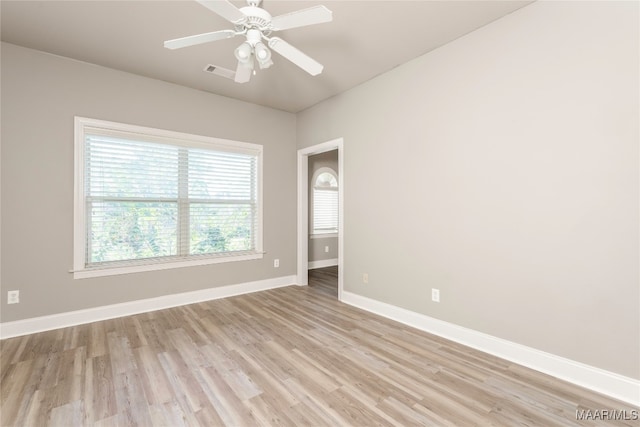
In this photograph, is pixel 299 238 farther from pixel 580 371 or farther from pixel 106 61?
pixel 580 371

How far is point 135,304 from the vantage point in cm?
344

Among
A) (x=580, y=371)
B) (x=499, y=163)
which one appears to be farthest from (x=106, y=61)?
(x=580, y=371)

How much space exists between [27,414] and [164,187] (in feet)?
8.08

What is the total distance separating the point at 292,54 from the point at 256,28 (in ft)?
0.95

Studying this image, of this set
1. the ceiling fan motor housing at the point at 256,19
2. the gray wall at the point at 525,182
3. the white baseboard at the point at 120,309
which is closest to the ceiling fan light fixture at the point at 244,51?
the ceiling fan motor housing at the point at 256,19

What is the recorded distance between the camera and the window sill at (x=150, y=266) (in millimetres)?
3158

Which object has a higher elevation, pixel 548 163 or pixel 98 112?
pixel 98 112

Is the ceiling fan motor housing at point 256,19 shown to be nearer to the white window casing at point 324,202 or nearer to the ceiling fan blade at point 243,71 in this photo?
the ceiling fan blade at point 243,71

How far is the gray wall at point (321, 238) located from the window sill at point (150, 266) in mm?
1917

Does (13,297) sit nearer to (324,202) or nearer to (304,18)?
(304,18)

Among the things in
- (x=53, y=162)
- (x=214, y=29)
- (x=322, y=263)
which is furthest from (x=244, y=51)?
(x=322, y=263)

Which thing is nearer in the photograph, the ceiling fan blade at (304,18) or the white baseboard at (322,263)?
the ceiling fan blade at (304,18)

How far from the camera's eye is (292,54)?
214cm

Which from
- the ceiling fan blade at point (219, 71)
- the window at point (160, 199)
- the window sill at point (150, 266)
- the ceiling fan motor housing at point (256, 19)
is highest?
the ceiling fan blade at point (219, 71)
